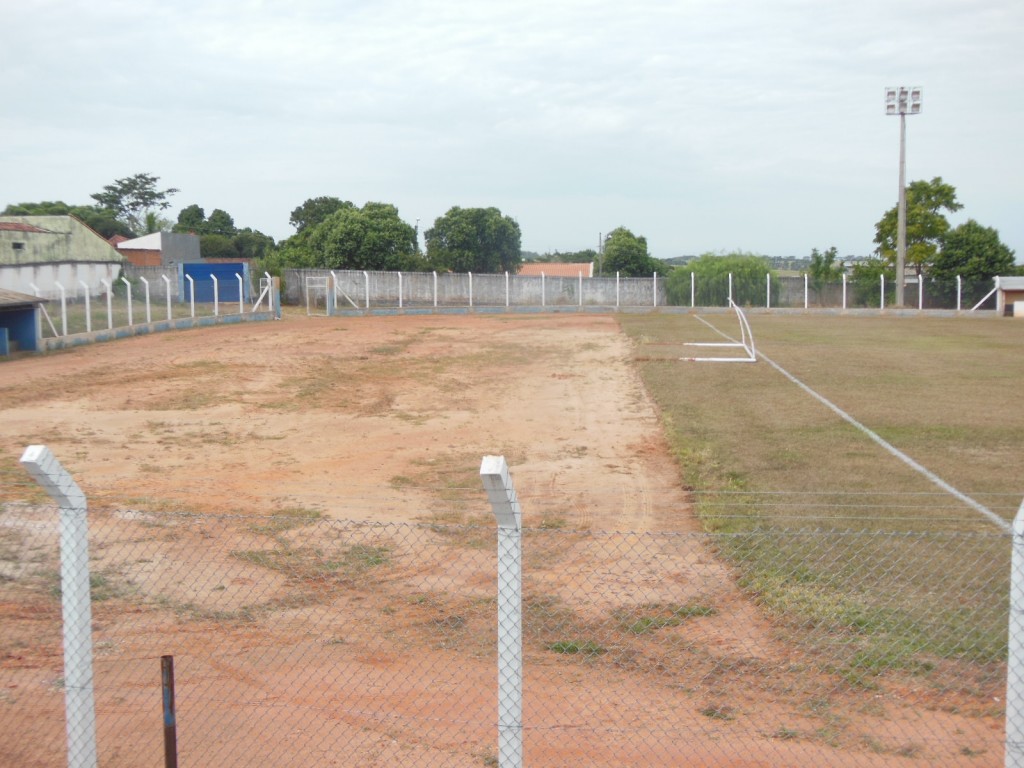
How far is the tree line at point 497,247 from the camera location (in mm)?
54562

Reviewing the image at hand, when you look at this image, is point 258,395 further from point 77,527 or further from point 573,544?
point 77,527

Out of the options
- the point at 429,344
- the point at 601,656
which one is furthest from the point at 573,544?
the point at 429,344

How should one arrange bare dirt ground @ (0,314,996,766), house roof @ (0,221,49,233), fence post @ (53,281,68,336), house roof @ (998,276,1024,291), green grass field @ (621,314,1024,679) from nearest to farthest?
bare dirt ground @ (0,314,996,766), green grass field @ (621,314,1024,679), fence post @ (53,281,68,336), house roof @ (0,221,49,233), house roof @ (998,276,1024,291)

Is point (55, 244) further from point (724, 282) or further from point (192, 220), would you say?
point (192, 220)

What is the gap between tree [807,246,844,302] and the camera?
5641cm

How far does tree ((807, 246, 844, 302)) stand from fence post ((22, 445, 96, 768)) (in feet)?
180

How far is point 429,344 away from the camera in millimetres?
33812

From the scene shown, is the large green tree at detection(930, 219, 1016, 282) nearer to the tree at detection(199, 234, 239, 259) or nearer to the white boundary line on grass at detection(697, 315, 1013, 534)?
the white boundary line on grass at detection(697, 315, 1013, 534)

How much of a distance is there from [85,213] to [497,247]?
118 ft

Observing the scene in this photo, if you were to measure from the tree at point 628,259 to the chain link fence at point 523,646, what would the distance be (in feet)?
212

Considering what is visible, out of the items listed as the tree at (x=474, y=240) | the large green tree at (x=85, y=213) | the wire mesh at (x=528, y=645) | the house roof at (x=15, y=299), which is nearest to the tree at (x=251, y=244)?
the large green tree at (x=85, y=213)

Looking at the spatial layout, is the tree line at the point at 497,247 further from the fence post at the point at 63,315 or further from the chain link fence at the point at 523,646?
the chain link fence at the point at 523,646

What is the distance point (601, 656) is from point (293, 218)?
91.4 meters

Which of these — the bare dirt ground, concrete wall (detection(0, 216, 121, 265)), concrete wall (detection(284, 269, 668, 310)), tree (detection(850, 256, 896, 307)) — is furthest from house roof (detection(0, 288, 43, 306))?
tree (detection(850, 256, 896, 307))
